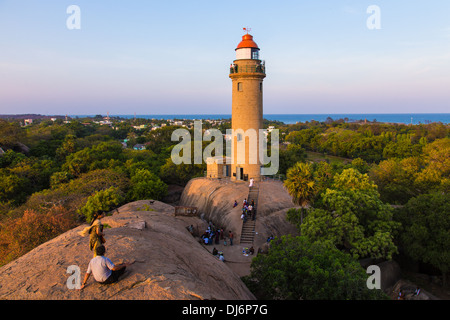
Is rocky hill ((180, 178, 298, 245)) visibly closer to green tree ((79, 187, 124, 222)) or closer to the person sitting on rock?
green tree ((79, 187, 124, 222))

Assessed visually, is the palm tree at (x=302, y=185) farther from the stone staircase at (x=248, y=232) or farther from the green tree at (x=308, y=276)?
the green tree at (x=308, y=276)

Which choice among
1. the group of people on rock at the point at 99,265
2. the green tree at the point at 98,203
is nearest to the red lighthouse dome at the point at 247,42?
the green tree at the point at 98,203

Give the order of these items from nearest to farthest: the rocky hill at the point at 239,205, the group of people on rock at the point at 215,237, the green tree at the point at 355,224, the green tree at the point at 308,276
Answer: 1. the green tree at the point at 308,276
2. the green tree at the point at 355,224
3. the group of people on rock at the point at 215,237
4. the rocky hill at the point at 239,205

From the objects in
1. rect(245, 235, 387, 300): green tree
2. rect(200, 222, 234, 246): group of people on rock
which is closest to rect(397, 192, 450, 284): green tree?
rect(245, 235, 387, 300): green tree

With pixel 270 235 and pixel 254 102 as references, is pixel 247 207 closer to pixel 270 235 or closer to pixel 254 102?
pixel 270 235

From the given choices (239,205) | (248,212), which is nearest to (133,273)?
(248,212)

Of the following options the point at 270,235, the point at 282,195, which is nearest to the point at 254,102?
the point at 282,195
